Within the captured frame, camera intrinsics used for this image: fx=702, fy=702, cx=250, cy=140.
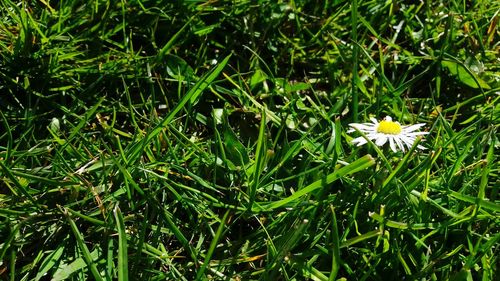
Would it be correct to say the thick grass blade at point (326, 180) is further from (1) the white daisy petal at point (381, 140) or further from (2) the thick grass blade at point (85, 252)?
(2) the thick grass blade at point (85, 252)

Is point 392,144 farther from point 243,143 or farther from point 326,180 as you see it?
point 243,143

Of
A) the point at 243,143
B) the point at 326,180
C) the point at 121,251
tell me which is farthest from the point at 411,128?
the point at 121,251

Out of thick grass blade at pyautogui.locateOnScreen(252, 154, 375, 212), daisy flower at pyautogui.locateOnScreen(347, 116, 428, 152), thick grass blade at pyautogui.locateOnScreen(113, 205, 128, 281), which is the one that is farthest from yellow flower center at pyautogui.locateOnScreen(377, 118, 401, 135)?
thick grass blade at pyautogui.locateOnScreen(113, 205, 128, 281)

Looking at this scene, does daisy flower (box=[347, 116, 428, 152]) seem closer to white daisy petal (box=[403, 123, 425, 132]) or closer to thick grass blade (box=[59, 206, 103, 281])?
white daisy petal (box=[403, 123, 425, 132])

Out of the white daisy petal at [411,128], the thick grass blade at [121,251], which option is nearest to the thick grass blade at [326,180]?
the white daisy petal at [411,128]

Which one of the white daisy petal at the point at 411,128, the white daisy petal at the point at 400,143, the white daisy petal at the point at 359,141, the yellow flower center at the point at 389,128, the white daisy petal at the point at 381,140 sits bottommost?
the white daisy petal at the point at 359,141

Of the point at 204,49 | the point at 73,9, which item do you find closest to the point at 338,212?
the point at 204,49

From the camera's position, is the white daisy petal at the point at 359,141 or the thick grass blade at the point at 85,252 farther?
the white daisy petal at the point at 359,141
